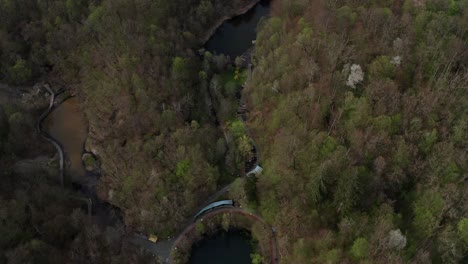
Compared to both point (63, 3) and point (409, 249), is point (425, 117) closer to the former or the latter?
point (409, 249)

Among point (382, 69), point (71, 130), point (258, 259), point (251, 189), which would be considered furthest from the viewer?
point (71, 130)

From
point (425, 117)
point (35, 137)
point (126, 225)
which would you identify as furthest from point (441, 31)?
point (35, 137)

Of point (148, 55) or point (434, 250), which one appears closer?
point (434, 250)

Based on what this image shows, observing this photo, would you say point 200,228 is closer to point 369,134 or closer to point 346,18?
point 369,134

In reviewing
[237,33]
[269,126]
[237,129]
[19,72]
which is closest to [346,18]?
[269,126]

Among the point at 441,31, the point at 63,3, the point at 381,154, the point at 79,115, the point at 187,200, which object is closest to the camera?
the point at 381,154

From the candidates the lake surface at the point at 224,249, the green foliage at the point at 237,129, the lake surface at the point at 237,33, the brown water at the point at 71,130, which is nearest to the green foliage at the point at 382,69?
the green foliage at the point at 237,129
